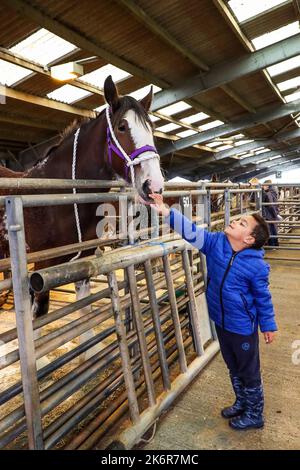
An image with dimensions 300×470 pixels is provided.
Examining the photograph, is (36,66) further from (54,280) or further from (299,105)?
(299,105)

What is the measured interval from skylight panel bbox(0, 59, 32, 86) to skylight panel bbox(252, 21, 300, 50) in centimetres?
418

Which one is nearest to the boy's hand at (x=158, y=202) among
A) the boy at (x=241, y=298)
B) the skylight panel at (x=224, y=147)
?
the boy at (x=241, y=298)

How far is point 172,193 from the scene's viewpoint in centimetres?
250

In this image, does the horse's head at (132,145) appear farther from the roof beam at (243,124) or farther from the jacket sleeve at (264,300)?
the roof beam at (243,124)

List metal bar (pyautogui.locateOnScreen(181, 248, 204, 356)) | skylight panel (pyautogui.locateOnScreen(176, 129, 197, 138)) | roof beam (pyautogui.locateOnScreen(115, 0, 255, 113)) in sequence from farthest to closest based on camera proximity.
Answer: skylight panel (pyautogui.locateOnScreen(176, 129, 197, 138)) → roof beam (pyautogui.locateOnScreen(115, 0, 255, 113)) → metal bar (pyautogui.locateOnScreen(181, 248, 204, 356))

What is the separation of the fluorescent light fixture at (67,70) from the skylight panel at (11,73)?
30.0 inches

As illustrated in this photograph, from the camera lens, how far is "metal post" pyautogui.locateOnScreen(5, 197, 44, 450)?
50.4 inches

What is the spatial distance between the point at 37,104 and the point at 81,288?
4.99m

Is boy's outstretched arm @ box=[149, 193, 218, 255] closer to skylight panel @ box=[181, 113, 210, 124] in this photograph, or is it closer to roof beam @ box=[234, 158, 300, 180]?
skylight panel @ box=[181, 113, 210, 124]

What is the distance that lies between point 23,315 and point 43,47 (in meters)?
4.65

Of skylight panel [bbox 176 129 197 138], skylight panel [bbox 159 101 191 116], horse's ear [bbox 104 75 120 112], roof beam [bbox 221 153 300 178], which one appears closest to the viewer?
horse's ear [bbox 104 75 120 112]

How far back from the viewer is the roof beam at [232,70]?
6.39 meters


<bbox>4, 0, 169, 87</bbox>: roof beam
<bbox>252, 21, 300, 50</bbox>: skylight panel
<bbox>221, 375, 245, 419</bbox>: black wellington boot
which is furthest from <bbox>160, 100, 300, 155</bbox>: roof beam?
<bbox>221, 375, 245, 419</bbox>: black wellington boot
